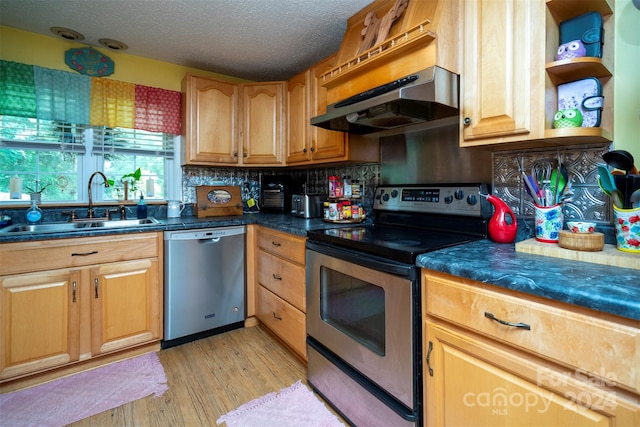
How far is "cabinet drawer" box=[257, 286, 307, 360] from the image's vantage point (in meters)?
1.91

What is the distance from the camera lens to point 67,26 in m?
2.14

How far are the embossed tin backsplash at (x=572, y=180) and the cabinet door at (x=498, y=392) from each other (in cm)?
78

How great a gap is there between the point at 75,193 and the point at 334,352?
7.70ft

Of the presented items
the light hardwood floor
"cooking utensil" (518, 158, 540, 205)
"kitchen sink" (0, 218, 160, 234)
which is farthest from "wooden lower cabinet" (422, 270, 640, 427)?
"kitchen sink" (0, 218, 160, 234)

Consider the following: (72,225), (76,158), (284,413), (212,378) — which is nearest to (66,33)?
(76,158)

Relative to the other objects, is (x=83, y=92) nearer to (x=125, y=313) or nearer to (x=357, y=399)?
(x=125, y=313)

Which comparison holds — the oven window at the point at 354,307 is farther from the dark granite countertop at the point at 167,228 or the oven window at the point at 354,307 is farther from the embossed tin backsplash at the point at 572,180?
the embossed tin backsplash at the point at 572,180

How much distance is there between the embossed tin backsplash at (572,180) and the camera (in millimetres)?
1265

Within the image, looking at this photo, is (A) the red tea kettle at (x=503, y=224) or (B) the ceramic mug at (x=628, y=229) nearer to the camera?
(B) the ceramic mug at (x=628, y=229)

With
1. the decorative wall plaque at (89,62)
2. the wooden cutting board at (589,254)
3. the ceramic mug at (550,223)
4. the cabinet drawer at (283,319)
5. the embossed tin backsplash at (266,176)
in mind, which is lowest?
the cabinet drawer at (283,319)

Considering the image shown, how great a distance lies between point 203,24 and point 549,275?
2395mm

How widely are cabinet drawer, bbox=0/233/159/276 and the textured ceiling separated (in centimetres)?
144

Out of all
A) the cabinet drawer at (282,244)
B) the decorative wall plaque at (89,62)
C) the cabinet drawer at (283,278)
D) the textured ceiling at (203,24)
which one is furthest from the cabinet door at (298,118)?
the decorative wall plaque at (89,62)

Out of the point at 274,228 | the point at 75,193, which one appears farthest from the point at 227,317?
the point at 75,193
